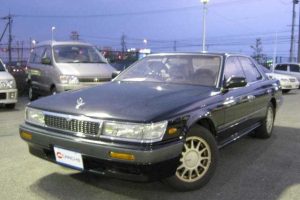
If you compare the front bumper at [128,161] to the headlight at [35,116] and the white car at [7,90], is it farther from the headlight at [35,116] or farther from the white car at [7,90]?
the white car at [7,90]

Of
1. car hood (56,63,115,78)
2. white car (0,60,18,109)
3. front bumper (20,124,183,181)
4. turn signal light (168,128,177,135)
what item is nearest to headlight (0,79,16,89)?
white car (0,60,18,109)

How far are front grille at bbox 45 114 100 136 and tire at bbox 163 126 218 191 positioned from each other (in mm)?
888

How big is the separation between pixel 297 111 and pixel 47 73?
6807 mm

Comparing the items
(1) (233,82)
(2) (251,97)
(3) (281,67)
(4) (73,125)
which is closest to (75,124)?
(4) (73,125)

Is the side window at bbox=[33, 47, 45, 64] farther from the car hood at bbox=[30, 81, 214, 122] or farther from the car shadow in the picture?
the car shadow

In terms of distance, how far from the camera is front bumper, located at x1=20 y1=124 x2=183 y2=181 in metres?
3.70

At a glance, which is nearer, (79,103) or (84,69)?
(79,103)

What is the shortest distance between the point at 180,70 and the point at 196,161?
1.48 metres

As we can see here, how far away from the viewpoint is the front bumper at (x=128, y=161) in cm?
370

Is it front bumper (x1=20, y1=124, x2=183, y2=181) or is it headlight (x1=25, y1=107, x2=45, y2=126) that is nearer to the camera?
front bumper (x1=20, y1=124, x2=183, y2=181)

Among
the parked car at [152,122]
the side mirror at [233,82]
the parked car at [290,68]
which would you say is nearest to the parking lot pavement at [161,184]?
the parked car at [152,122]

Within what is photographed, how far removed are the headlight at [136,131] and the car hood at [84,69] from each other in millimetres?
6703

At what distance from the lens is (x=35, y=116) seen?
14.7ft

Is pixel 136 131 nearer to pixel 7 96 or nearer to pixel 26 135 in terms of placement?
pixel 26 135
